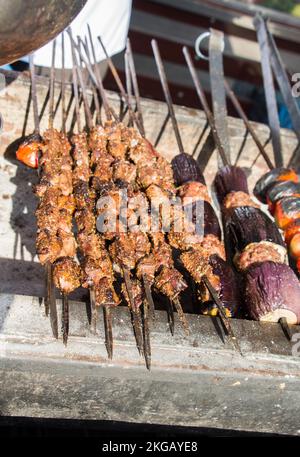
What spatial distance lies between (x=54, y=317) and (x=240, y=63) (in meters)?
7.34

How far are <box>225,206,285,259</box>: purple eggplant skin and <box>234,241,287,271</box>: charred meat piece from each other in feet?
0.18

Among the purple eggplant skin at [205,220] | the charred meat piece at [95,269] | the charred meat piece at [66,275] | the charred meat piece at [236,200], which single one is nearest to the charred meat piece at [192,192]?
the purple eggplant skin at [205,220]

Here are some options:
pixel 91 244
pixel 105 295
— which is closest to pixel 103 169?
pixel 91 244

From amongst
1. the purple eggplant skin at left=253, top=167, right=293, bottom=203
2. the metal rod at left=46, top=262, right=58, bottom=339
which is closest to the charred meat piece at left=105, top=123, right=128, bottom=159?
the purple eggplant skin at left=253, top=167, right=293, bottom=203

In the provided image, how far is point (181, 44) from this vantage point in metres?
8.31

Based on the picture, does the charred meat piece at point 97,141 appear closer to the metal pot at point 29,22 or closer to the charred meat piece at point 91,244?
the charred meat piece at point 91,244

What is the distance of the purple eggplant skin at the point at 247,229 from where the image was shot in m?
3.41

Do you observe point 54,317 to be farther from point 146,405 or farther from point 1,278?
point 1,278

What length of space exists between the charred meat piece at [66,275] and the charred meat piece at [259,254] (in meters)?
1.18

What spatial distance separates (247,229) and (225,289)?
2.01ft

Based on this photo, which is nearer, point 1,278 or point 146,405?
point 146,405

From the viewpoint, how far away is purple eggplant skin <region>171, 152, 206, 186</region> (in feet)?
13.0

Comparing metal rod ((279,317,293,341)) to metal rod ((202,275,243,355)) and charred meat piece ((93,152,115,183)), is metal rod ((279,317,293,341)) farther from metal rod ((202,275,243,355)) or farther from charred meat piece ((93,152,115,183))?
charred meat piece ((93,152,115,183))

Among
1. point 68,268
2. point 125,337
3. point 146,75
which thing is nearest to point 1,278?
point 68,268
